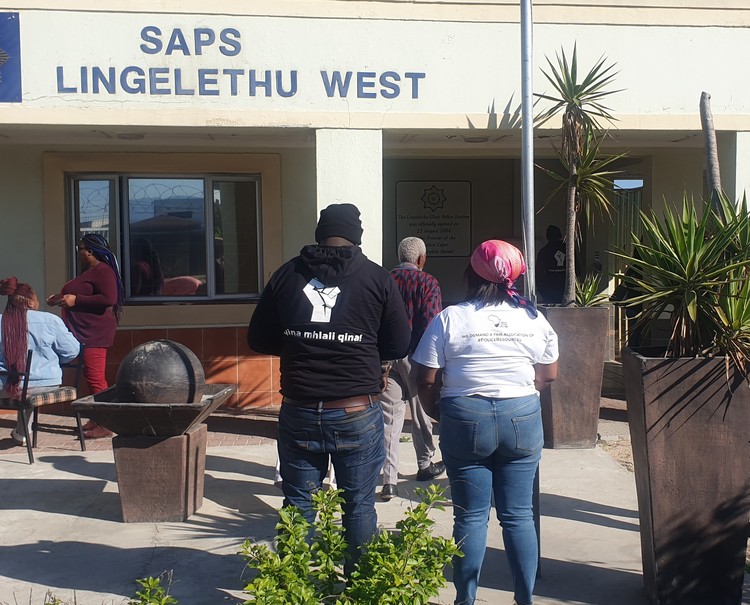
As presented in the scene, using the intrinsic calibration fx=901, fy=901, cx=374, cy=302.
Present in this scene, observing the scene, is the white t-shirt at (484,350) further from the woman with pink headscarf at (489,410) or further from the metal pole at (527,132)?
the metal pole at (527,132)

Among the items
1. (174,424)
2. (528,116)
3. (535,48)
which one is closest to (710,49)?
→ (535,48)

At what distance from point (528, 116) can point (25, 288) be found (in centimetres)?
428

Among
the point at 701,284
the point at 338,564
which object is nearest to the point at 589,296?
the point at 701,284

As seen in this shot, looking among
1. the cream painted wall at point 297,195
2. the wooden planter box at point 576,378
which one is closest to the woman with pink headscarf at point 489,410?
the wooden planter box at point 576,378

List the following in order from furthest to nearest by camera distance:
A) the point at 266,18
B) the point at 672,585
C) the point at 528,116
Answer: the point at 266,18 → the point at 528,116 → the point at 672,585

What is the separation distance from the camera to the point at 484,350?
3.92m

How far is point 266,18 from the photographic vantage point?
741cm

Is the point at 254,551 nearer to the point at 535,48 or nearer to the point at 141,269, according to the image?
the point at 535,48

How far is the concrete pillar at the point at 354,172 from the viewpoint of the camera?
7.58m

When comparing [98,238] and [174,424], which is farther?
[98,238]

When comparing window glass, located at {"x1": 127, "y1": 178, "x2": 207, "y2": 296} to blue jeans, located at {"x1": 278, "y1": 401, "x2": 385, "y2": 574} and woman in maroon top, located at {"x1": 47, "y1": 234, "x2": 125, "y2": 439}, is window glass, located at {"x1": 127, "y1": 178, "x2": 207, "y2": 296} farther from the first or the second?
blue jeans, located at {"x1": 278, "y1": 401, "x2": 385, "y2": 574}

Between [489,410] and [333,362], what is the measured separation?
705mm

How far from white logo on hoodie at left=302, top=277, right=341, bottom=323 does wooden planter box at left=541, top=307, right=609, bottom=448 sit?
12.7 ft

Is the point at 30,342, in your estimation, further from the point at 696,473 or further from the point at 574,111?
the point at 696,473
